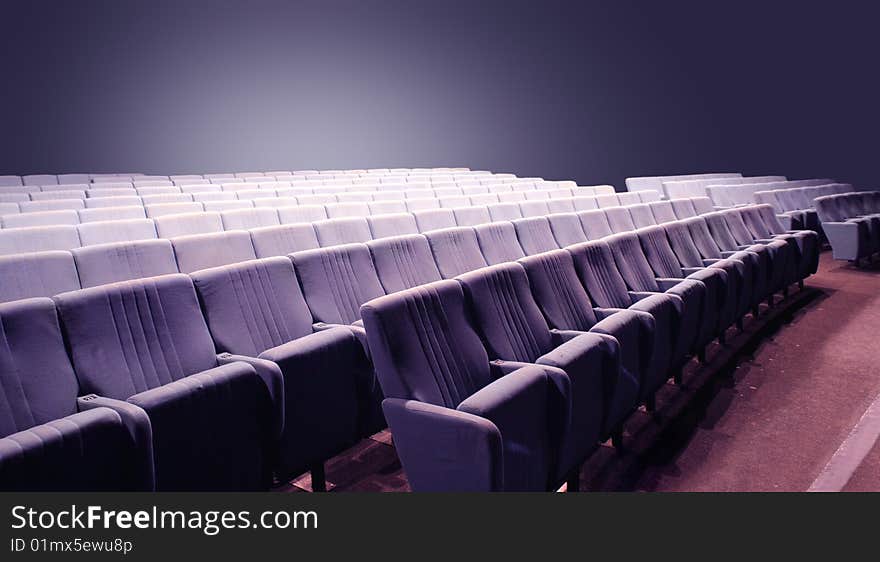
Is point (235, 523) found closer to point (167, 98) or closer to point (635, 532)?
point (635, 532)

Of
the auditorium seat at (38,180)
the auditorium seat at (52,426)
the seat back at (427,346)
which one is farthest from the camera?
the auditorium seat at (38,180)

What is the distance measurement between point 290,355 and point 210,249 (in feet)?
0.92

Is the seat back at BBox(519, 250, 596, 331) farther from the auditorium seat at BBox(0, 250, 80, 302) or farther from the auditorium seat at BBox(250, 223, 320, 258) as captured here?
the auditorium seat at BBox(0, 250, 80, 302)

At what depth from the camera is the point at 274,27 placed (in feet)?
7.95

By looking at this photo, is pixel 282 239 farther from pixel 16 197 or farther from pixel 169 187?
pixel 169 187

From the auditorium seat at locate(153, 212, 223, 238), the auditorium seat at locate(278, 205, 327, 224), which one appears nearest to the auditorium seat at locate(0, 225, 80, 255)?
the auditorium seat at locate(153, 212, 223, 238)

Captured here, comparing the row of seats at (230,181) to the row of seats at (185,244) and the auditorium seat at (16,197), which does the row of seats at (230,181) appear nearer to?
the auditorium seat at (16,197)

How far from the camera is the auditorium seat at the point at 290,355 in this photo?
1.58ft

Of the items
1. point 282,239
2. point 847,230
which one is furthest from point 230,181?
point 847,230

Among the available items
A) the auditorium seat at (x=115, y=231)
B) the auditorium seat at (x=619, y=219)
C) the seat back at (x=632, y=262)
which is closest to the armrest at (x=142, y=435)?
the auditorium seat at (x=115, y=231)

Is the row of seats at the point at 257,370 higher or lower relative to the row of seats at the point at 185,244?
lower

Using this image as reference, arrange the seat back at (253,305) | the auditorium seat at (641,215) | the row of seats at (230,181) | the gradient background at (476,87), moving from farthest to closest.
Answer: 1. the gradient background at (476,87)
2. the row of seats at (230,181)
3. the auditorium seat at (641,215)
4. the seat back at (253,305)

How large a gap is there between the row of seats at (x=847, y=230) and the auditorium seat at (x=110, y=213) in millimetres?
1621

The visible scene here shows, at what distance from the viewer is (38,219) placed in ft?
2.76
